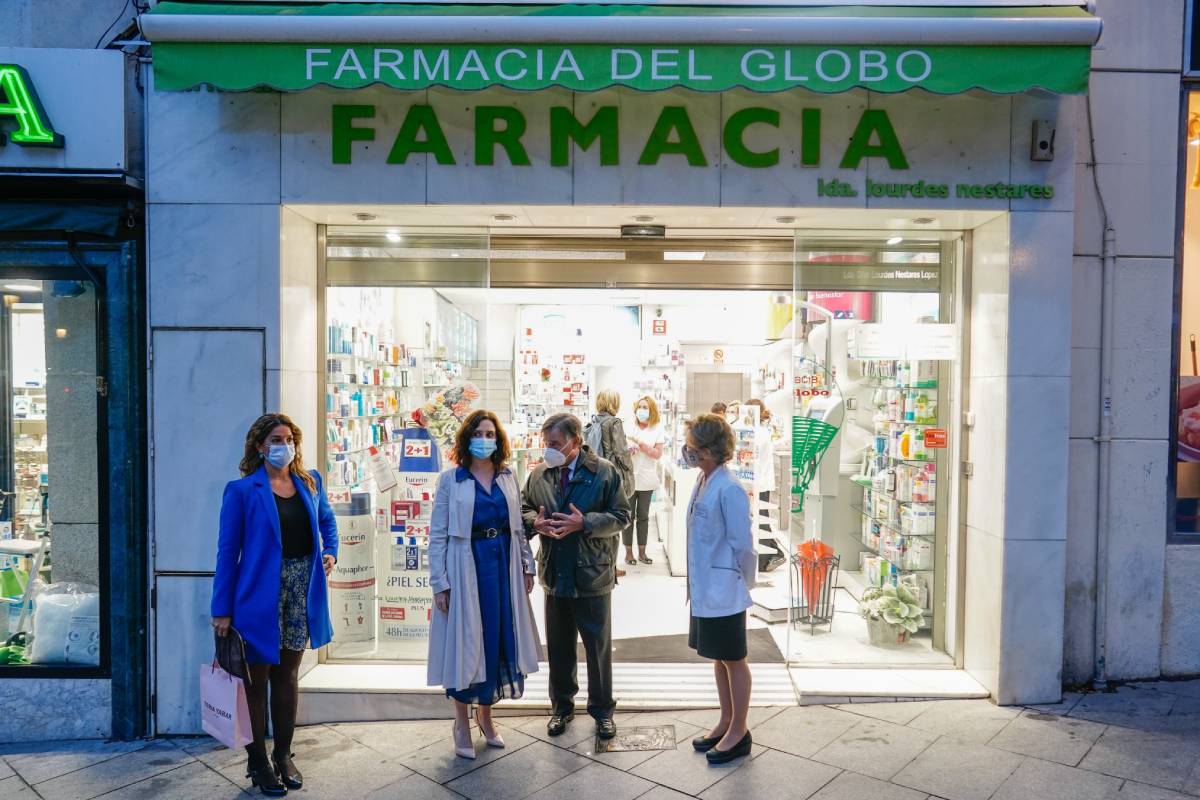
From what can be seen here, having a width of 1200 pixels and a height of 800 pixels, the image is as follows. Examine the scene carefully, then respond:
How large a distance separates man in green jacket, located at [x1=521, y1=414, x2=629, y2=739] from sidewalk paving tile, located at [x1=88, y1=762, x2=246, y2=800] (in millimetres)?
1649

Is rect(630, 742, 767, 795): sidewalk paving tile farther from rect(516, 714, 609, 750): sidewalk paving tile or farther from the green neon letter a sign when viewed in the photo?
the green neon letter a sign

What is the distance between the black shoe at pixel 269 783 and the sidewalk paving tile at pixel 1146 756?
3923mm

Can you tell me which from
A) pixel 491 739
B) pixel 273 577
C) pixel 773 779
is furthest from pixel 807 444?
pixel 273 577

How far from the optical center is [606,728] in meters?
4.44

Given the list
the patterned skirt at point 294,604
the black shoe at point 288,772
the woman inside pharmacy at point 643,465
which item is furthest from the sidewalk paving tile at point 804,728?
the woman inside pharmacy at point 643,465

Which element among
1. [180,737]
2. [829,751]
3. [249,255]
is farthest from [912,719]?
[249,255]

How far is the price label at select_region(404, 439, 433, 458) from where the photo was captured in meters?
5.47

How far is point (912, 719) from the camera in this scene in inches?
185

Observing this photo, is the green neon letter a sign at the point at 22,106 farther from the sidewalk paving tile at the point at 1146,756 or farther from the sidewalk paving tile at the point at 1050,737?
the sidewalk paving tile at the point at 1146,756

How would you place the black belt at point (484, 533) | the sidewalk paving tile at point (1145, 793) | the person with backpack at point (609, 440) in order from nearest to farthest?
the sidewalk paving tile at point (1145, 793), the black belt at point (484, 533), the person with backpack at point (609, 440)

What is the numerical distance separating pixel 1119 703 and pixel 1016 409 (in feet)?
6.00

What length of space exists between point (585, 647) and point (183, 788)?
2.09 metres

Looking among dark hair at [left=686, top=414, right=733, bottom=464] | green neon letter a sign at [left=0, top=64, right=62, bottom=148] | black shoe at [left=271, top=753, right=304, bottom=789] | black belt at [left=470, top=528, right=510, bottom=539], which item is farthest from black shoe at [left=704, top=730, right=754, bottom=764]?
green neon letter a sign at [left=0, top=64, right=62, bottom=148]

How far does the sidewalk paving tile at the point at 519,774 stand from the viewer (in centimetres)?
393
